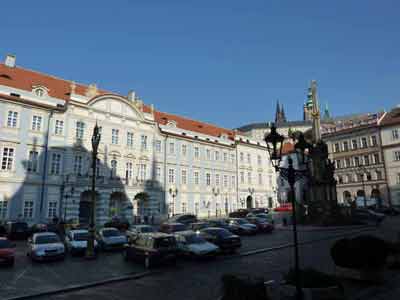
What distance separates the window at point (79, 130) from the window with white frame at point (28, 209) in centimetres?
908

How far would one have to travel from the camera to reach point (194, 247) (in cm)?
1642

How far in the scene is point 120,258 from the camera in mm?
17578

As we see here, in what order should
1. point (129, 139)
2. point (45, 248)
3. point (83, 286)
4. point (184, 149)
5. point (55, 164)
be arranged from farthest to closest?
1. point (184, 149)
2. point (129, 139)
3. point (55, 164)
4. point (45, 248)
5. point (83, 286)

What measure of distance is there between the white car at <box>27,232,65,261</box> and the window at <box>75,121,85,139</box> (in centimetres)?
2036

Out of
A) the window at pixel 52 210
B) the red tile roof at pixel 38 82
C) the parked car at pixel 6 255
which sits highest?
the red tile roof at pixel 38 82

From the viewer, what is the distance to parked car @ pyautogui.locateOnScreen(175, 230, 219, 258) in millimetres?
16078

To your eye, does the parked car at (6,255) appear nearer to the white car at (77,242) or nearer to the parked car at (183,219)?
the white car at (77,242)

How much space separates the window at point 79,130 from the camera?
36550 mm

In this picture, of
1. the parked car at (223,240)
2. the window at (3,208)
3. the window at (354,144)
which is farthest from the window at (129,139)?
the window at (354,144)

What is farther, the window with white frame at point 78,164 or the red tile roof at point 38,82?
the window with white frame at point 78,164

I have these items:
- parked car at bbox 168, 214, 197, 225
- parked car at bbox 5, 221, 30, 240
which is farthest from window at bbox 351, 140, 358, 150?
parked car at bbox 5, 221, 30, 240

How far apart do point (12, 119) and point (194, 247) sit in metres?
26.6

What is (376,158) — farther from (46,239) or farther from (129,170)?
(46,239)

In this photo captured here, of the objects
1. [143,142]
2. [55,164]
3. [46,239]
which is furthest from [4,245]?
[143,142]
